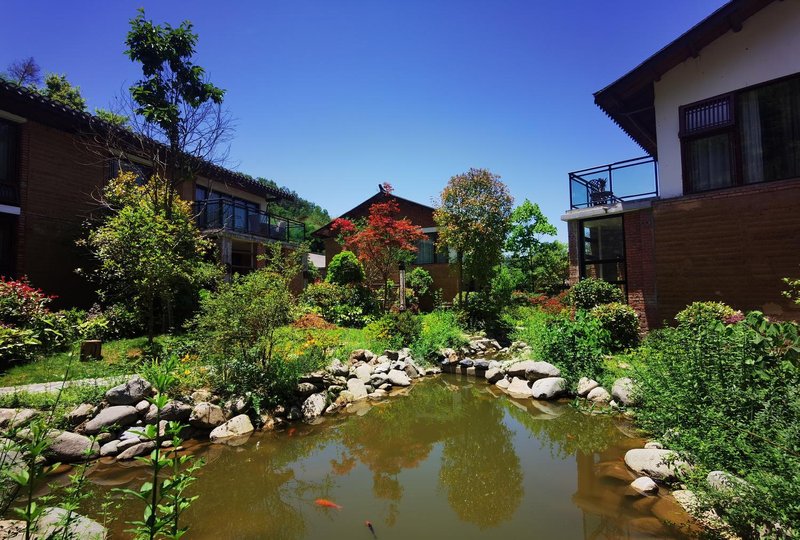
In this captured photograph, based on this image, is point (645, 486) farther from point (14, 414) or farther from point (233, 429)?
point (14, 414)

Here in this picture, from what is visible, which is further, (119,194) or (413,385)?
(119,194)

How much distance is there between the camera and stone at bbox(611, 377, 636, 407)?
Result: 640 cm

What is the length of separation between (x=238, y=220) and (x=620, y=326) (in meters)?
14.3

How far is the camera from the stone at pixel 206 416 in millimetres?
6066

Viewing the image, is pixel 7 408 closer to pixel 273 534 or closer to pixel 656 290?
pixel 273 534

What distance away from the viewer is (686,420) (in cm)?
440

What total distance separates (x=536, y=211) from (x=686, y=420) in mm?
22035

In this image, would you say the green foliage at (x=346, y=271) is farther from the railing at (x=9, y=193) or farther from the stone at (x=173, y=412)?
the stone at (x=173, y=412)

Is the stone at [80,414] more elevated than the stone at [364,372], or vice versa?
the stone at [80,414]

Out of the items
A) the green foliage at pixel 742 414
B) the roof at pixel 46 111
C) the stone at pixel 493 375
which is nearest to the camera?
the green foliage at pixel 742 414

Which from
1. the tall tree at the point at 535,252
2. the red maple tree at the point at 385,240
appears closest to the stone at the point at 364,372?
the red maple tree at the point at 385,240

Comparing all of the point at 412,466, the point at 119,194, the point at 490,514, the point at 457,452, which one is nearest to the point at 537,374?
the point at 457,452

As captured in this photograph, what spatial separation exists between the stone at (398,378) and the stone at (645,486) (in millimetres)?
5351

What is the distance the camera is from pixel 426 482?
15.2 ft
